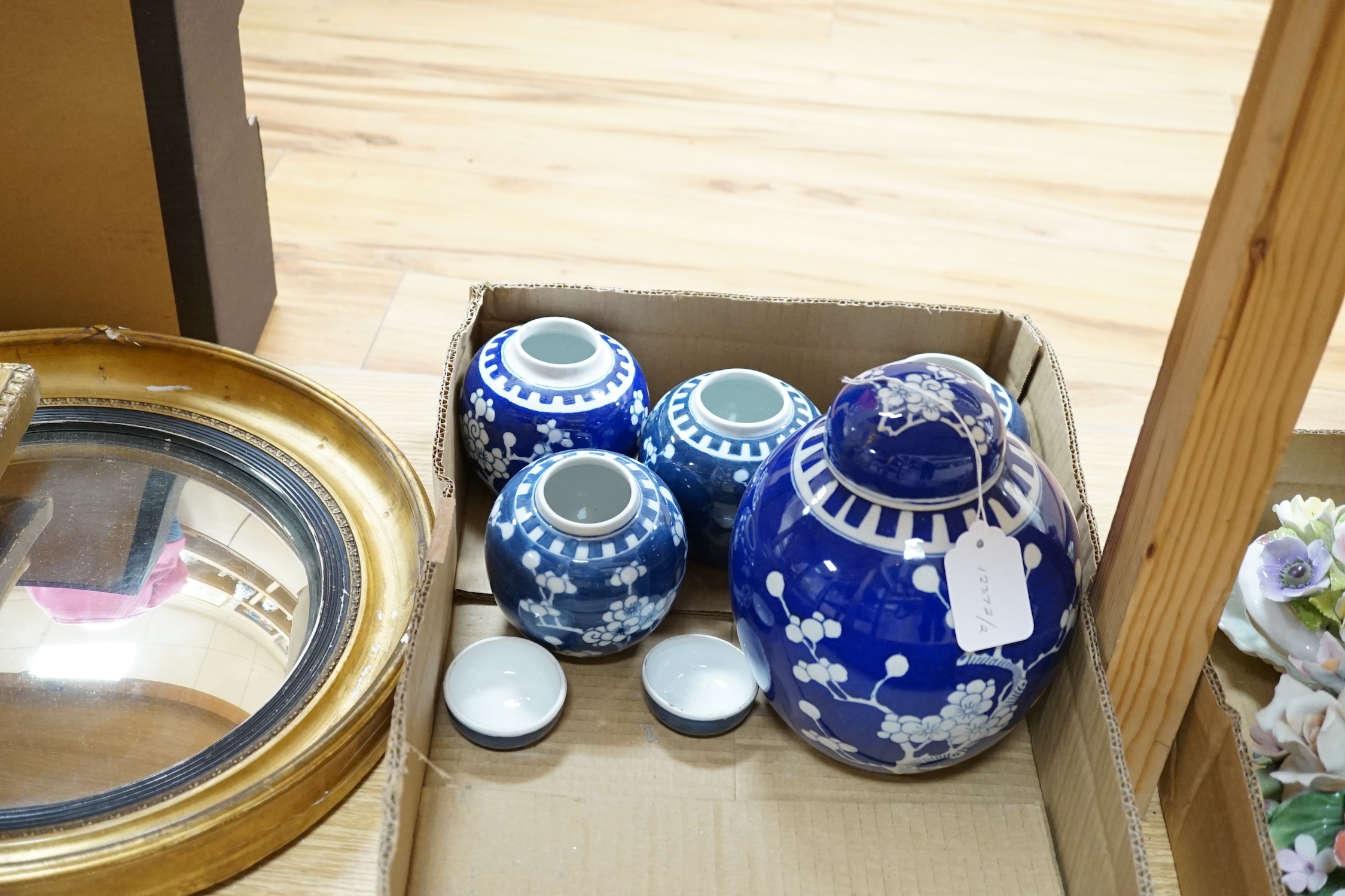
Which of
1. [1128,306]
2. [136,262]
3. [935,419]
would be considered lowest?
[1128,306]

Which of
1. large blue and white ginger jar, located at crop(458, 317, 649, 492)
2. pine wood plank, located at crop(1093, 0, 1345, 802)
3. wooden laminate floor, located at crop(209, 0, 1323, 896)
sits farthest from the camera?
wooden laminate floor, located at crop(209, 0, 1323, 896)

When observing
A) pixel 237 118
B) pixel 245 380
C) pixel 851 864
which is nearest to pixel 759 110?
pixel 237 118

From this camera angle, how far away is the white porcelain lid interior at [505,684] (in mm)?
660

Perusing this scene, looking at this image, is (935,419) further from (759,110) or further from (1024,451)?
(759,110)

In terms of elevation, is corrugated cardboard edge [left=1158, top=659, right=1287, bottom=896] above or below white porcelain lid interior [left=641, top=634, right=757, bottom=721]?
above

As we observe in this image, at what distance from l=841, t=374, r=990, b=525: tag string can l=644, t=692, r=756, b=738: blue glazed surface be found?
0.20 metres

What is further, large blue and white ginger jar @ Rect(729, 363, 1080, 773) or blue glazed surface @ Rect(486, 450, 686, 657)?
blue glazed surface @ Rect(486, 450, 686, 657)

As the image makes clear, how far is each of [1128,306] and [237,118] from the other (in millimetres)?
801

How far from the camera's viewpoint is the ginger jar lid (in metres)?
0.53

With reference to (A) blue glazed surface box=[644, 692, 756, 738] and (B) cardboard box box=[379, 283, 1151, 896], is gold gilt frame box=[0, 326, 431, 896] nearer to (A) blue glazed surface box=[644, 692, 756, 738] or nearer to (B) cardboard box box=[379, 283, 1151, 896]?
(B) cardboard box box=[379, 283, 1151, 896]

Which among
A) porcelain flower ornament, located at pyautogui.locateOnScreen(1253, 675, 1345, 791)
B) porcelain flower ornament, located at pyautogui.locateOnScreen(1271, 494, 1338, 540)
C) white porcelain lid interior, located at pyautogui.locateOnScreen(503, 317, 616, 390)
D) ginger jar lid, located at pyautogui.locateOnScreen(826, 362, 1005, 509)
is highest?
ginger jar lid, located at pyautogui.locateOnScreen(826, 362, 1005, 509)

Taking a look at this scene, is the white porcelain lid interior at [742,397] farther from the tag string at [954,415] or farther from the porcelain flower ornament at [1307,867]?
the porcelain flower ornament at [1307,867]

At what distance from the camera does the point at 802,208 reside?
1198 mm

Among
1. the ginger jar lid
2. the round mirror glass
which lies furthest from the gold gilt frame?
the ginger jar lid
